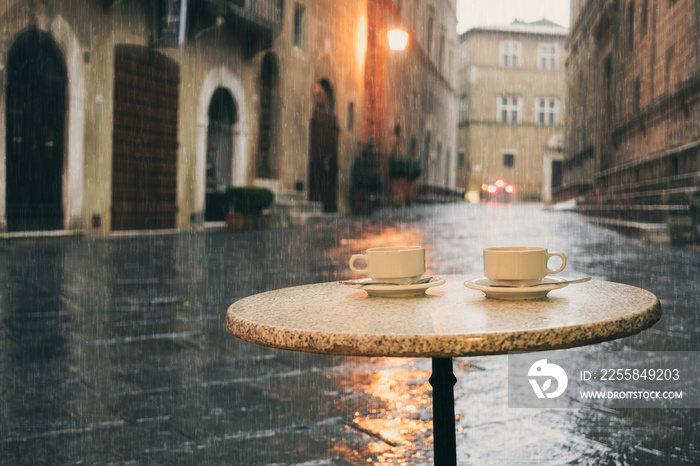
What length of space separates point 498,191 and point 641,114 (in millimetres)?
27697

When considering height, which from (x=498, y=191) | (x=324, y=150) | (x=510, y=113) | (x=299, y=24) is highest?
(x=510, y=113)

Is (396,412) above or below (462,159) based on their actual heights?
below

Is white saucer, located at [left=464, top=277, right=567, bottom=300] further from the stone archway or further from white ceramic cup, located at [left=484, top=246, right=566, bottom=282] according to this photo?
the stone archway

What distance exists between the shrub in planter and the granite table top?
12.5 meters

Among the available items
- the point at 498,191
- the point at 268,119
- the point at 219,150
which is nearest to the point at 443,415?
the point at 219,150

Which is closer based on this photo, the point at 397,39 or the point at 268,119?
the point at 268,119

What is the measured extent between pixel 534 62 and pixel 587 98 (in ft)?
68.6

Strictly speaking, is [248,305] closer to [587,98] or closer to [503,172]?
[587,98]

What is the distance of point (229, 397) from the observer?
317cm

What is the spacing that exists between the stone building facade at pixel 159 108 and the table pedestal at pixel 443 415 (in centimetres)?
1000

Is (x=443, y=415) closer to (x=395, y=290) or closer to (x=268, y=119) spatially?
(x=395, y=290)

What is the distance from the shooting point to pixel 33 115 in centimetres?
1195

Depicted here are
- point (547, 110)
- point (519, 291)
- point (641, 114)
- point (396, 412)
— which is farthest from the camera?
point (547, 110)

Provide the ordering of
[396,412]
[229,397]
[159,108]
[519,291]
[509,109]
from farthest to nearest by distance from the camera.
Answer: [509,109] → [159,108] → [229,397] → [396,412] → [519,291]
